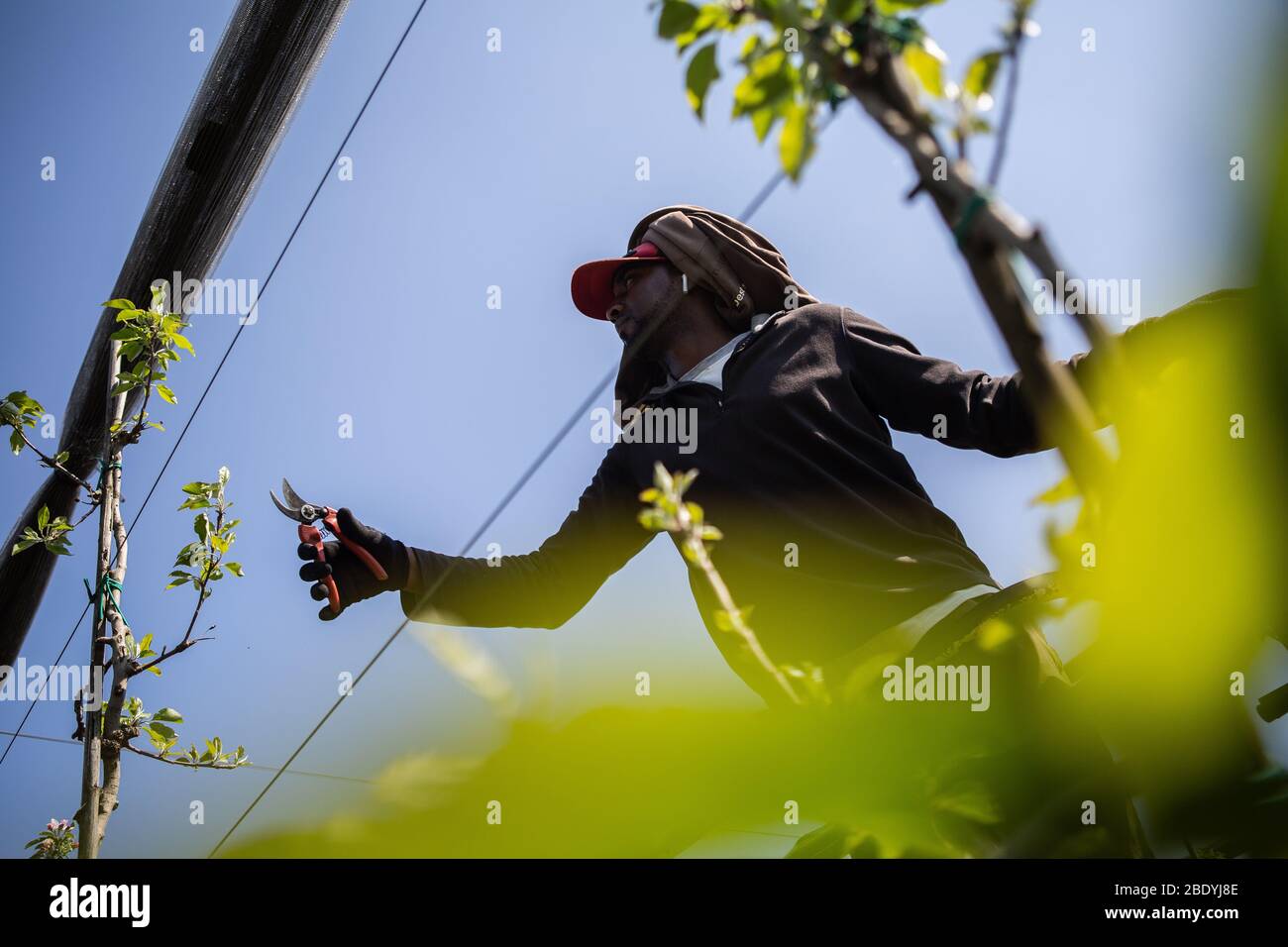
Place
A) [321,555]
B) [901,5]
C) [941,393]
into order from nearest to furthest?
[901,5] → [941,393] → [321,555]

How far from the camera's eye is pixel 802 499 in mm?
1907

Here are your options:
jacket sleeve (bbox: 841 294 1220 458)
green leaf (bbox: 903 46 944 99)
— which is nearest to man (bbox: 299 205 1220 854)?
jacket sleeve (bbox: 841 294 1220 458)

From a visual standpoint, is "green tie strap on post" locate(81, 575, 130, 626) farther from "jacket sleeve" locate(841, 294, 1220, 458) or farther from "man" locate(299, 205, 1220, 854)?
"jacket sleeve" locate(841, 294, 1220, 458)

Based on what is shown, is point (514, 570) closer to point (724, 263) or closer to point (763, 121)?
point (724, 263)

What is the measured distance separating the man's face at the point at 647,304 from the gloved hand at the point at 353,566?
77cm

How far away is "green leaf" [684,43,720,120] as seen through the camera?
80 centimetres

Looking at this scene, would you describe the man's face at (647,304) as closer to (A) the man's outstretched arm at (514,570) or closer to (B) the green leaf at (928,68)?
(A) the man's outstretched arm at (514,570)

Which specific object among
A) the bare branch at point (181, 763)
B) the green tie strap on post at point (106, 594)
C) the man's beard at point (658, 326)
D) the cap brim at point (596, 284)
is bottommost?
the bare branch at point (181, 763)

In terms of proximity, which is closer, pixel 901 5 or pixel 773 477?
pixel 901 5

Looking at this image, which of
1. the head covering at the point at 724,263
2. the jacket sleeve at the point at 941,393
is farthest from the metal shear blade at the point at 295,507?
the jacket sleeve at the point at 941,393

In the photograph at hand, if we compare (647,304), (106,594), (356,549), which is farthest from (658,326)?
(106,594)

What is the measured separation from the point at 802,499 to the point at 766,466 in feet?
0.37

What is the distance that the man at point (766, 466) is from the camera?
1.72 metres
